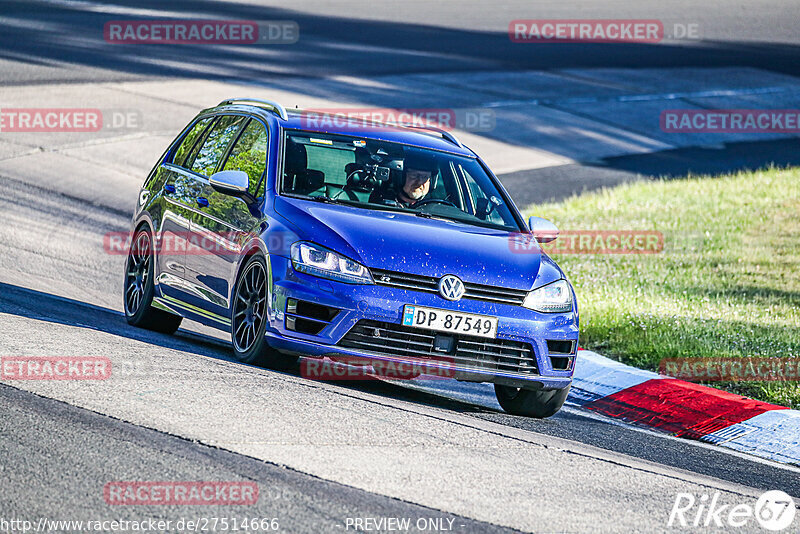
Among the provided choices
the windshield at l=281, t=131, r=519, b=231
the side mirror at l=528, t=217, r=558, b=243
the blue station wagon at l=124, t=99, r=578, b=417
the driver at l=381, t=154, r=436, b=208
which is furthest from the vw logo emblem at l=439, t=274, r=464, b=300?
the side mirror at l=528, t=217, r=558, b=243

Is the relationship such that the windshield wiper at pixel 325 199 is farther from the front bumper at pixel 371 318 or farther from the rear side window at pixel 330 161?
the front bumper at pixel 371 318

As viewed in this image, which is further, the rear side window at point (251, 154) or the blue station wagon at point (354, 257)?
the rear side window at point (251, 154)

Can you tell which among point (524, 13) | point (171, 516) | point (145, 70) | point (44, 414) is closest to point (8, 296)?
point (44, 414)

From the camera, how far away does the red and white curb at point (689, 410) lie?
815 centimetres

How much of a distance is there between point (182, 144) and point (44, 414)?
436 cm

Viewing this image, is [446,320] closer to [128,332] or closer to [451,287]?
[451,287]

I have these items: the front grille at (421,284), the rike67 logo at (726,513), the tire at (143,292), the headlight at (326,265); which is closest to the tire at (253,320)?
the headlight at (326,265)

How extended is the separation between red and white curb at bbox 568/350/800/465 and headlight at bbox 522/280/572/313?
1.22m

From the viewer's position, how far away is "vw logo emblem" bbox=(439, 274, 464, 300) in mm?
7441

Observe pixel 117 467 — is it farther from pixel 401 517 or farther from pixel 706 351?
pixel 706 351

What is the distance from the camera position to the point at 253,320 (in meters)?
7.92

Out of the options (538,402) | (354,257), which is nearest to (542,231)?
(538,402)

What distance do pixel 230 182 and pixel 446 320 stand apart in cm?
178

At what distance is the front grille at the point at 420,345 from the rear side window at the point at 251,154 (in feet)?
4.89
